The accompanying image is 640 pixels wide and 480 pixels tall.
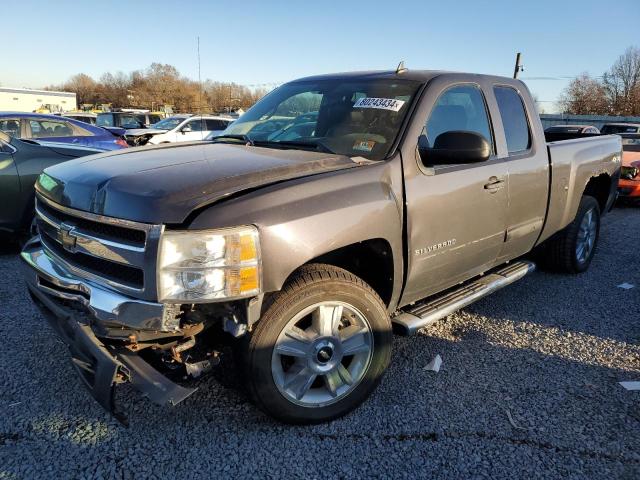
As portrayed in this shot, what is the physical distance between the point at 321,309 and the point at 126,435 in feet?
4.01

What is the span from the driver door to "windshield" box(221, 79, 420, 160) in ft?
0.74

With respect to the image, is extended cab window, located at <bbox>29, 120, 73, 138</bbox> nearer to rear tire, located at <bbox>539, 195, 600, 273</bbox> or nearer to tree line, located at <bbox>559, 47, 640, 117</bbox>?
rear tire, located at <bbox>539, 195, 600, 273</bbox>

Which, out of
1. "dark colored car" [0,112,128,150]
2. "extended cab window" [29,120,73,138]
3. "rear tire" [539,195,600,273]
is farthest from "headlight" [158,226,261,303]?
"extended cab window" [29,120,73,138]

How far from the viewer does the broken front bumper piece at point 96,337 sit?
2156mm

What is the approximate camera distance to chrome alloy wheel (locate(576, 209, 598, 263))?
5104 millimetres

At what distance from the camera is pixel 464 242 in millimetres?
3283

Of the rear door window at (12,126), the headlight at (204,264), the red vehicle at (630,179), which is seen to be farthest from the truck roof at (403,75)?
the red vehicle at (630,179)

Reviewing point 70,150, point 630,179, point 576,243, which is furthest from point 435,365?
point 630,179

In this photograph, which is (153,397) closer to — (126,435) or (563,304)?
(126,435)

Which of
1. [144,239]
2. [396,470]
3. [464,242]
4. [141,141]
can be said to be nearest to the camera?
[144,239]

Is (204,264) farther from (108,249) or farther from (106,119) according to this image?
(106,119)

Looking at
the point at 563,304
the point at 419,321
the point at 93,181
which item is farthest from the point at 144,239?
the point at 563,304

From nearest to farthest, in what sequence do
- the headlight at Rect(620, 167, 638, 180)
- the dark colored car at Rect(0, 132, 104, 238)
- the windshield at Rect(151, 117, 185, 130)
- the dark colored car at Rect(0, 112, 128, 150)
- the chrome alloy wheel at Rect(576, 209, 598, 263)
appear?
the chrome alloy wheel at Rect(576, 209, 598, 263) → the dark colored car at Rect(0, 132, 104, 238) → the dark colored car at Rect(0, 112, 128, 150) → the headlight at Rect(620, 167, 638, 180) → the windshield at Rect(151, 117, 185, 130)

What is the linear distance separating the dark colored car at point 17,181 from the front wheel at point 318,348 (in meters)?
4.05
